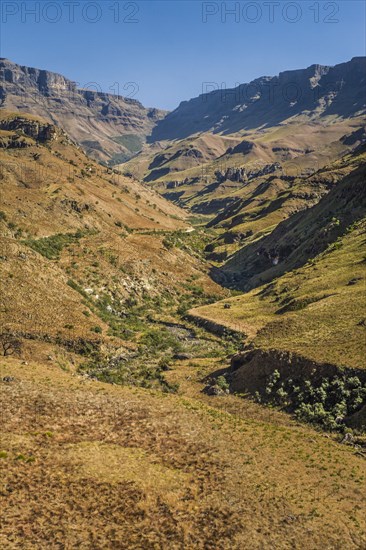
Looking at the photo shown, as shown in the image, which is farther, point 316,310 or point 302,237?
point 302,237

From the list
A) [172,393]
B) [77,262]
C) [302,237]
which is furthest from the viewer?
[302,237]

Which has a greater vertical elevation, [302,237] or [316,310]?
[302,237]

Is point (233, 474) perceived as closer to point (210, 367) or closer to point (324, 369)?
point (324, 369)

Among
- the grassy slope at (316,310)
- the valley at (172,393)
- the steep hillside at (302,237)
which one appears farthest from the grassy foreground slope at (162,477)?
the steep hillside at (302,237)

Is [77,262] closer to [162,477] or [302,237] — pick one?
[302,237]

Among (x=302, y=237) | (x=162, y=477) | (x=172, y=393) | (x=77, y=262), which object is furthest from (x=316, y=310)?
(x=302, y=237)

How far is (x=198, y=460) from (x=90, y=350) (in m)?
33.4

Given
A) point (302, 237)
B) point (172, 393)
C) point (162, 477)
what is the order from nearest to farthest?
point (162, 477) < point (172, 393) < point (302, 237)

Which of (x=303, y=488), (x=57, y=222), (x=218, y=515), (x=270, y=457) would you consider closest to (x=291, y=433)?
(x=270, y=457)

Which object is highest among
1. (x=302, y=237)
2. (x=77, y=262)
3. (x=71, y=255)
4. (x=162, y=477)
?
(x=302, y=237)

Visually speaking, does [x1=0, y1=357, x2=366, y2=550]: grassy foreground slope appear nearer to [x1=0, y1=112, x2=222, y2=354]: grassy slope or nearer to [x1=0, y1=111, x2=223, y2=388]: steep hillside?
[x1=0, y1=111, x2=223, y2=388]: steep hillside

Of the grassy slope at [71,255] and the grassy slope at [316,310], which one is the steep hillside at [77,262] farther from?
the grassy slope at [316,310]

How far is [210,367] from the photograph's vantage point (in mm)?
62938

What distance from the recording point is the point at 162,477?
3131 centimetres
